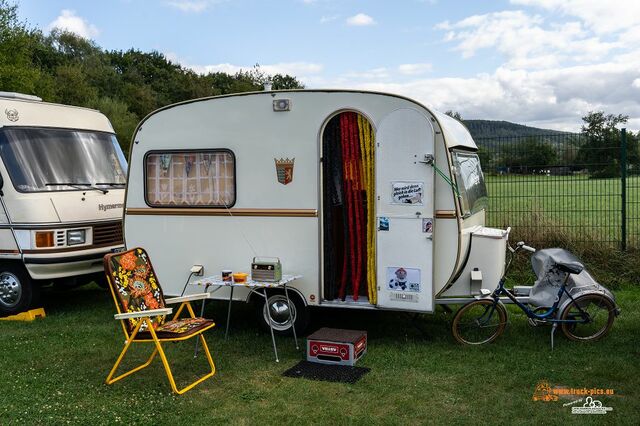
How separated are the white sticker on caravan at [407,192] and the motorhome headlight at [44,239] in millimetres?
4390

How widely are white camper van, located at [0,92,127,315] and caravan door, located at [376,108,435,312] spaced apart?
409 centimetres

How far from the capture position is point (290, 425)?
4.36 m

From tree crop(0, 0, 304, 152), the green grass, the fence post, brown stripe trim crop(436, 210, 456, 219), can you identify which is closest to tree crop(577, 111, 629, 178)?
the fence post

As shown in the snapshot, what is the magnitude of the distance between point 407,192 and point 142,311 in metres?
2.71

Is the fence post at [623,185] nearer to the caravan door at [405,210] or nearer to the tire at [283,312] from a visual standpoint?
the caravan door at [405,210]

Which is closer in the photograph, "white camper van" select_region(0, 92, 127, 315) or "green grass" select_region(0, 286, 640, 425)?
"green grass" select_region(0, 286, 640, 425)

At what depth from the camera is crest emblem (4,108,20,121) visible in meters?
7.61

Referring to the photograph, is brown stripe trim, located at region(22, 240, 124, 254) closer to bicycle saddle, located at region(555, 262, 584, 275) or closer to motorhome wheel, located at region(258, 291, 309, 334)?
motorhome wheel, located at region(258, 291, 309, 334)

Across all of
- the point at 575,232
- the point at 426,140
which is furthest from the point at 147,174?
the point at 575,232

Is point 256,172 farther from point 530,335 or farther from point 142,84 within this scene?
point 142,84

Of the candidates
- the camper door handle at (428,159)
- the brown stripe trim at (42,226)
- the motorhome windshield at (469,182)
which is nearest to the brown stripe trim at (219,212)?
the brown stripe trim at (42,226)

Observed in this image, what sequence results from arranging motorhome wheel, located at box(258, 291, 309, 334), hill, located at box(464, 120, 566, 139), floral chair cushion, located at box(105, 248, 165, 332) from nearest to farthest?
floral chair cushion, located at box(105, 248, 165, 332) → motorhome wheel, located at box(258, 291, 309, 334) → hill, located at box(464, 120, 566, 139)

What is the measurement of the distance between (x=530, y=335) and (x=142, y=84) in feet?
162

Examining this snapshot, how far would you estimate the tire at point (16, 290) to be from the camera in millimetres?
7617
